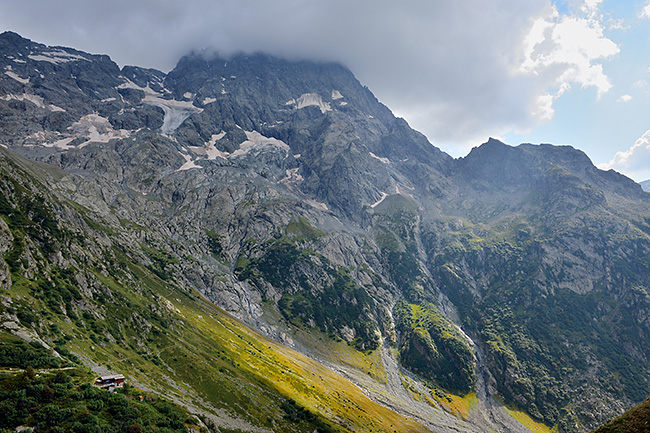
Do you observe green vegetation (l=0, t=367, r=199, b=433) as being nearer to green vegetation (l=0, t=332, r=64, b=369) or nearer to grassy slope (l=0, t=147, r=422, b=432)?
green vegetation (l=0, t=332, r=64, b=369)

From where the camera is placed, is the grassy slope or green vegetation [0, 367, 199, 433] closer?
green vegetation [0, 367, 199, 433]

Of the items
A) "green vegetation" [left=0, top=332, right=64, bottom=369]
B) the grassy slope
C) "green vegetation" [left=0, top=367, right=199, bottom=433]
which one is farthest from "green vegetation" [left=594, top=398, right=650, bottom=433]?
"green vegetation" [left=0, top=332, right=64, bottom=369]

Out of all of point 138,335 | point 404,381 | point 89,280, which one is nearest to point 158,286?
point 89,280

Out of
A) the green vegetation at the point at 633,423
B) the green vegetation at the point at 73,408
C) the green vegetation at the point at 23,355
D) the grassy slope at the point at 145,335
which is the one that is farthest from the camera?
the grassy slope at the point at 145,335

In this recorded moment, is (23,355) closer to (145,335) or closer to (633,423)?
(145,335)

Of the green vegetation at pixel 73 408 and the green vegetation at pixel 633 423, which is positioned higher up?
the green vegetation at pixel 633 423

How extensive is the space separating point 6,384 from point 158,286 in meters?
110

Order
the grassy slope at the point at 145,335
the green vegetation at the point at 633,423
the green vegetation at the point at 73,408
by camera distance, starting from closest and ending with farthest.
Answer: the green vegetation at the point at 633,423 < the green vegetation at the point at 73,408 < the grassy slope at the point at 145,335

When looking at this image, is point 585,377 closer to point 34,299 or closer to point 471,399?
point 471,399

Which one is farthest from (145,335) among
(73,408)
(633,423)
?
(633,423)

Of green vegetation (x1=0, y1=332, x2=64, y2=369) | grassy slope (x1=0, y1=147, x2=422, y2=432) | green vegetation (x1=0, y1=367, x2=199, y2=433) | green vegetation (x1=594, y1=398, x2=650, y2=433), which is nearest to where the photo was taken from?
green vegetation (x1=594, y1=398, x2=650, y2=433)

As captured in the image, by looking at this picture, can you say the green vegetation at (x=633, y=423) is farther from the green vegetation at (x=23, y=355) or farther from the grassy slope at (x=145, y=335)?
the green vegetation at (x=23, y=355)

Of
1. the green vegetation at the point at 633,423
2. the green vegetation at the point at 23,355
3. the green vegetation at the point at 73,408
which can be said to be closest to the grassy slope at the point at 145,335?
the green vegetation at the point at 23,355

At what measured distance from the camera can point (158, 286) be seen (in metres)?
152
